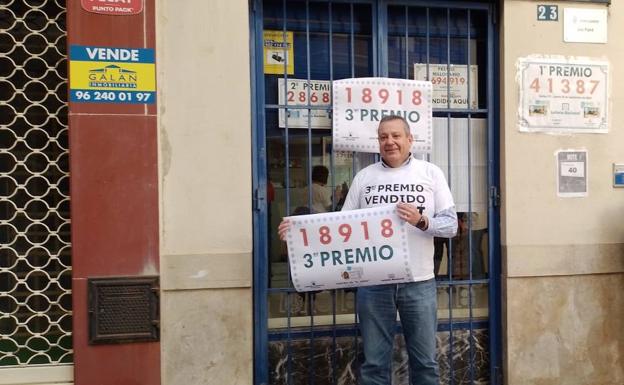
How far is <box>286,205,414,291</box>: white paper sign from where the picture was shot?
10.8ft

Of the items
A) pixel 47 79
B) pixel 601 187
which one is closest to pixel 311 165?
pixel 47 79

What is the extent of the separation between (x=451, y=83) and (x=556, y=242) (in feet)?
4.70

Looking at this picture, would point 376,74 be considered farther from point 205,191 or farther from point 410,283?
point 410,283

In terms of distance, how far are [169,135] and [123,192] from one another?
18.7 inches

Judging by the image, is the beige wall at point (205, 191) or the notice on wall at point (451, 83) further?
the notice on wall at point (451, 83)

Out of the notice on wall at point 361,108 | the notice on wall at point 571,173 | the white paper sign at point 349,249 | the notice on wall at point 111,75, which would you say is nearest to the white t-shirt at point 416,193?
the white paper sign at point 349,249

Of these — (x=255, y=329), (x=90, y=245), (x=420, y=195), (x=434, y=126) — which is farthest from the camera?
(x=434, y=126)

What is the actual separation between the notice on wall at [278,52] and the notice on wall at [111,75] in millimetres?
827

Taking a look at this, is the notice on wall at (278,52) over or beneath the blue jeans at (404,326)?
over

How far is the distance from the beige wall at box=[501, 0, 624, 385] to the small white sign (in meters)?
0.04

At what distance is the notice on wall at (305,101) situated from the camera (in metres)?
4.09

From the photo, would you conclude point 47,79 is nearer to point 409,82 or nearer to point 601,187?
point 409,82

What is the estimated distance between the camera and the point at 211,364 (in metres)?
3.79

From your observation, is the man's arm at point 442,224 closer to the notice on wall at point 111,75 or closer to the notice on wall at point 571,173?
the notice on wall at point 571,173
